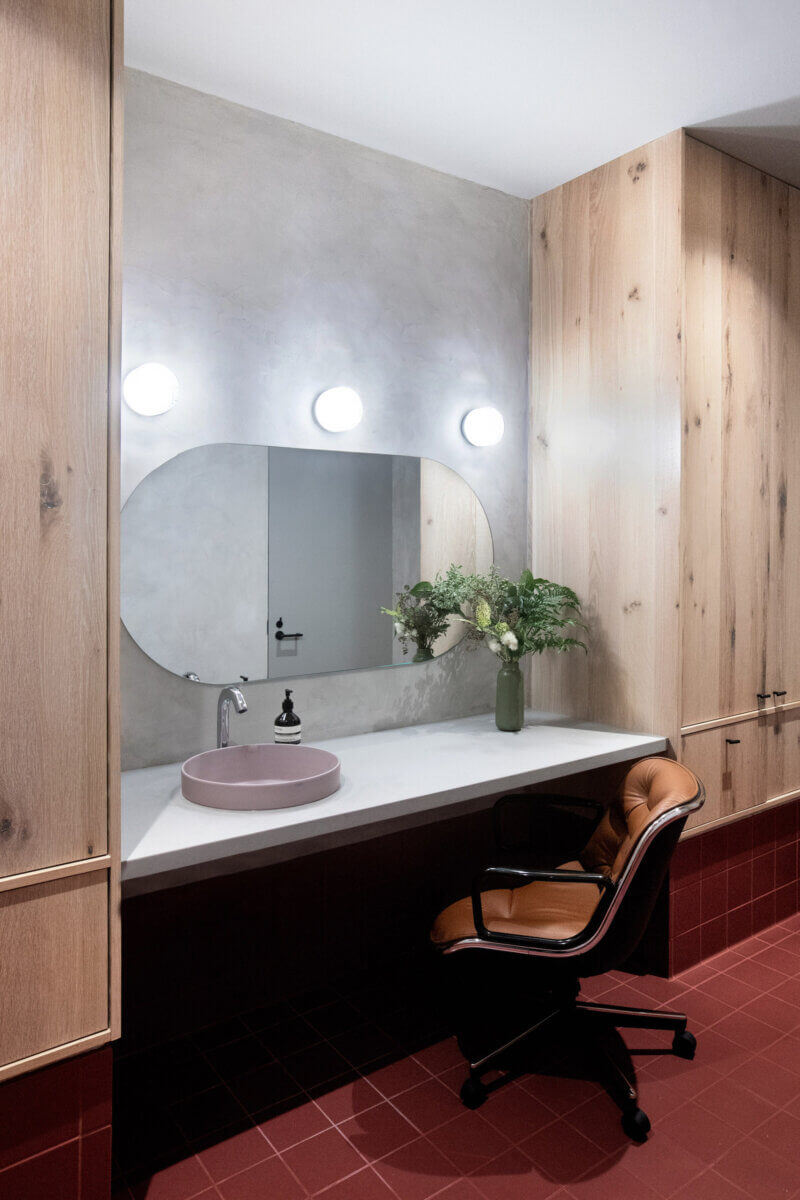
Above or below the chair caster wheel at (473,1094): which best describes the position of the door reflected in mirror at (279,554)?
above

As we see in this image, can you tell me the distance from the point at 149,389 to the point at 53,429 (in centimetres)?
73

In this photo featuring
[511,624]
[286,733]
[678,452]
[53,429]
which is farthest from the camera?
[511,624]

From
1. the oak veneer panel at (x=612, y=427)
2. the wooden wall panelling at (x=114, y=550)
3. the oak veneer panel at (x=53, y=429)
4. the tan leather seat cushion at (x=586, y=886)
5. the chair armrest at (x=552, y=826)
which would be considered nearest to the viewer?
the oak veneer panel at (x=53, y=429)

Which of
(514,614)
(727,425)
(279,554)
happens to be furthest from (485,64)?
(514,614)

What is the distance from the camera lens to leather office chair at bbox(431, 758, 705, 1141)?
1.92 m

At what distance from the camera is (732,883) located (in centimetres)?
283

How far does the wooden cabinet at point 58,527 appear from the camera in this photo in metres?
1.40

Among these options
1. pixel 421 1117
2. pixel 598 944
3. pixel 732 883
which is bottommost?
pixel 421 1117

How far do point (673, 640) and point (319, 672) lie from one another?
111 cm

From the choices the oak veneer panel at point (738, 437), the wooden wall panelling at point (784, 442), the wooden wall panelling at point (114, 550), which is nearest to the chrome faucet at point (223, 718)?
the wooden wall panelling at point (114, 550)

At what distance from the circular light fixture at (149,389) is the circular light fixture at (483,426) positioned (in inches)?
41.1

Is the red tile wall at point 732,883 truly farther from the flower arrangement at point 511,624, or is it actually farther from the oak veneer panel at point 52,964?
the oak veneer panel at point 52,964

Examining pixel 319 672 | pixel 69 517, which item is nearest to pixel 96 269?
pixel 69 517

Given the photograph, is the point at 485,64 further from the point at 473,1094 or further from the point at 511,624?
the point at 473,1094
